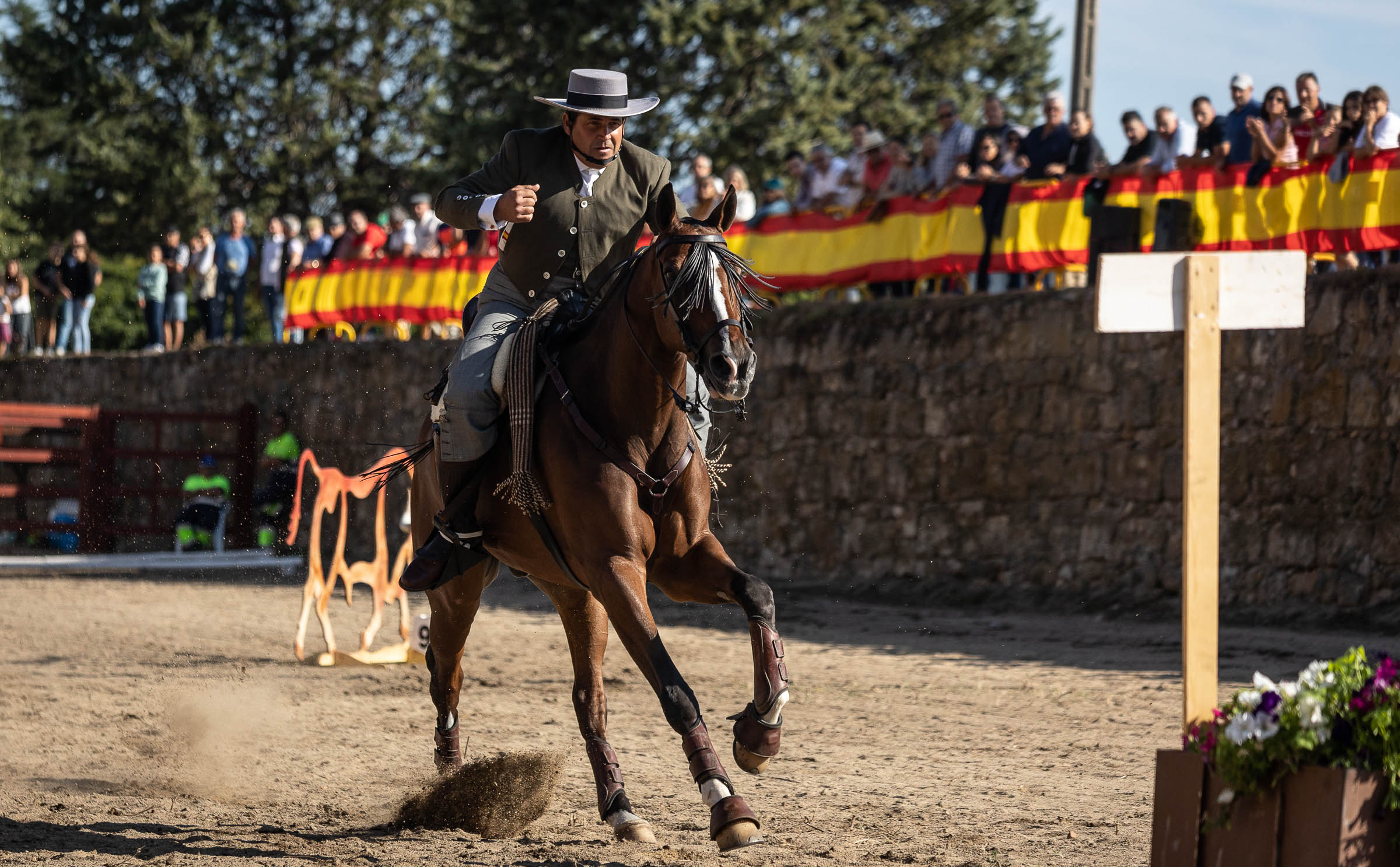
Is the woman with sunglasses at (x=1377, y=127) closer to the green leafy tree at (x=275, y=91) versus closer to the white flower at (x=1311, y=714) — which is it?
A: the white flower at (x=1311, y=714)

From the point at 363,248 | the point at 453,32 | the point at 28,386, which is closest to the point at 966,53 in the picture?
the point at 453,32

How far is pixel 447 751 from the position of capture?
7.17 metres

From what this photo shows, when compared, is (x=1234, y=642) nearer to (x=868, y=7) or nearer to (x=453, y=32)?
(x=868, y=7)

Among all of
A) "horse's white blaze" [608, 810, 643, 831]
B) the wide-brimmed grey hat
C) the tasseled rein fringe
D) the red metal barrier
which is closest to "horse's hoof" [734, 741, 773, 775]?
"horse's white blaze" [608, 810, 643, 831]

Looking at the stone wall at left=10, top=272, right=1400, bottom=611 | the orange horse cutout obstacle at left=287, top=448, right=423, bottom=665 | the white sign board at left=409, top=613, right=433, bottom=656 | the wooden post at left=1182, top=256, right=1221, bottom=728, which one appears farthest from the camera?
the stone wall at left=10, top=272, right=1400, bottom=611

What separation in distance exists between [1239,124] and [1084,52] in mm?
4299

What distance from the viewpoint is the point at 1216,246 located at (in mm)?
12945

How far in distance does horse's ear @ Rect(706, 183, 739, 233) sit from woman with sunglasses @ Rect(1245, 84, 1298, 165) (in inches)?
326

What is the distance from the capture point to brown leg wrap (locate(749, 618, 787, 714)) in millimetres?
5527

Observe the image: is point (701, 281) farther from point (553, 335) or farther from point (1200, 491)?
point (1200, 491)

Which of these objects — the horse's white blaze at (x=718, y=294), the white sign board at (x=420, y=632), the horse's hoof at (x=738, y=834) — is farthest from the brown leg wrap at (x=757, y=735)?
the white sign board at (x=420, y=632)

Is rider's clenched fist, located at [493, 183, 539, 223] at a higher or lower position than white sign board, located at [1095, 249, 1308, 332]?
higher

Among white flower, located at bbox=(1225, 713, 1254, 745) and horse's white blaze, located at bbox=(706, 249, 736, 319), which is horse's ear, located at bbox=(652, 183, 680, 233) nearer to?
horse's white blaze, located at bbox=(706, 249, 736, 319)

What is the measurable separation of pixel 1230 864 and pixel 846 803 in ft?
8.32
